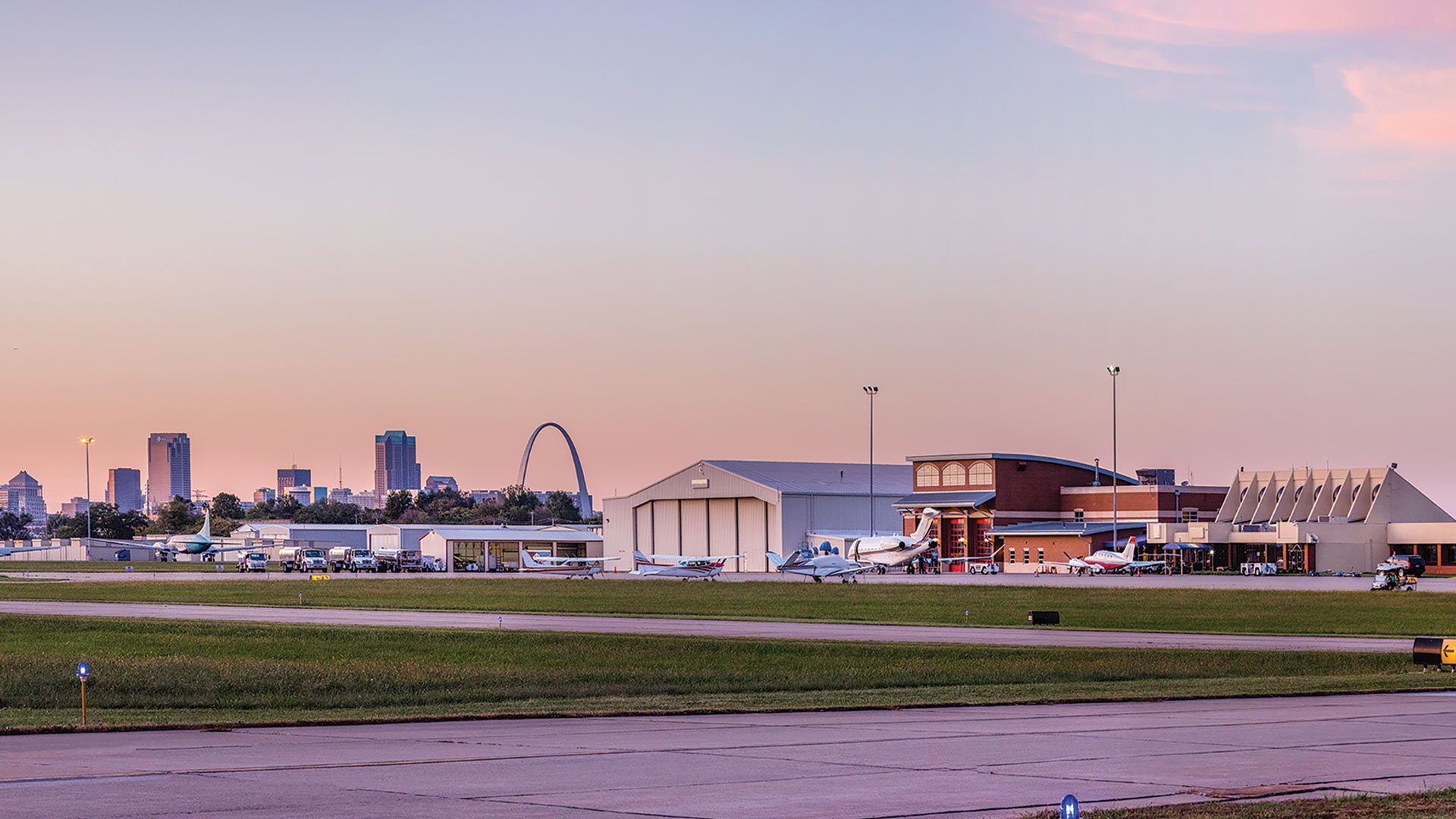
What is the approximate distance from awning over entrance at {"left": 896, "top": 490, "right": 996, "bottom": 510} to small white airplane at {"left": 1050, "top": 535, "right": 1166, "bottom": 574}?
45.4 feet

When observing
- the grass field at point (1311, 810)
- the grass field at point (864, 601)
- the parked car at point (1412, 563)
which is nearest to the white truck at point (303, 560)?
the grass field at point (864, 601)

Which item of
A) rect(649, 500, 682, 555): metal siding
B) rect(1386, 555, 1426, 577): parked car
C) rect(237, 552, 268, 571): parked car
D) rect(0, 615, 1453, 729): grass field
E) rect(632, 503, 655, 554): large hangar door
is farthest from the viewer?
rect(632, 503, 655, 554): large hangar door

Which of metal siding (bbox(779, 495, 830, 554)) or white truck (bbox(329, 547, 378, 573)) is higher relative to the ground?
metal siding (bbox(779, 495, 830, 554))

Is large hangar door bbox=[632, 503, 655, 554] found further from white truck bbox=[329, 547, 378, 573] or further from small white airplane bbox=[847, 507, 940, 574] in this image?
small white airplane bbox=[847, 507, 940, 574]

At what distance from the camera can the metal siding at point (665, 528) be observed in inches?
5458

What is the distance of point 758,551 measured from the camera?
430 ft

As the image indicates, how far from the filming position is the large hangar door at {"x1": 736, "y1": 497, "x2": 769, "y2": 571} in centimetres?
13088

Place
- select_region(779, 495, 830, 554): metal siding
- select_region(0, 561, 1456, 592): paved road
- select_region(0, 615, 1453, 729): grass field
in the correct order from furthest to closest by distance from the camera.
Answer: select_region(779, 495, 830, 554): metal siding → select_region(0, 561, 1456, 592): paved road → select_region(0, 615, 1453, 729): grass field

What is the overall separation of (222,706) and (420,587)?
63.5m

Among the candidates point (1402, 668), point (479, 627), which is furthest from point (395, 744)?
point (479, 627)

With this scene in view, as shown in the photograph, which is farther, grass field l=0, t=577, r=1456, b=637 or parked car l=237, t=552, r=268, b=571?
parked car l=237, t=552, r=268, b=571

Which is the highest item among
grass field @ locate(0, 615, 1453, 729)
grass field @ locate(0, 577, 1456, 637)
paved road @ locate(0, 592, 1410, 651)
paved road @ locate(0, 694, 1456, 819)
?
paved road @ locate(0, 694, 1456, 819)

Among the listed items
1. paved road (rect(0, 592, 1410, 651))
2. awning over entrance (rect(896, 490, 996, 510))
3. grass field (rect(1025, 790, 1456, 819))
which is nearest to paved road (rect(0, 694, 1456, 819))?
grass field (rect(1025, 790, 1456, 819))

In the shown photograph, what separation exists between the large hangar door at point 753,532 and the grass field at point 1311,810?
11658cm
